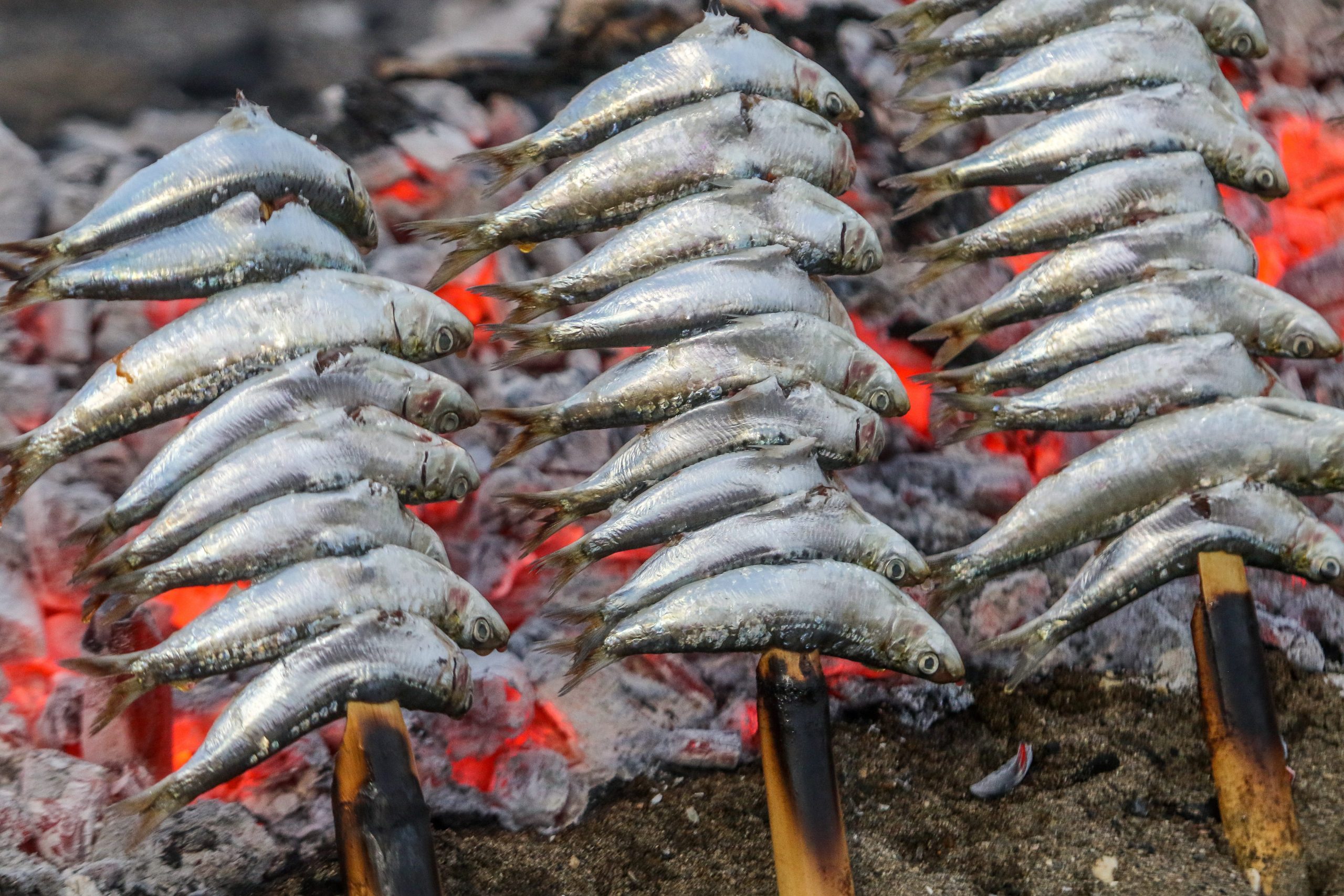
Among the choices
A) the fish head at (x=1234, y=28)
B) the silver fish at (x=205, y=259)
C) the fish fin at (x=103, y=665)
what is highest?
the fish head at (x=1234, y=28)

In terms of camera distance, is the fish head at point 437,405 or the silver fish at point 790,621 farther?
the fish head at point 437,405

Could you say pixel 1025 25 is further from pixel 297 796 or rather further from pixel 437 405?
pixel 297 796

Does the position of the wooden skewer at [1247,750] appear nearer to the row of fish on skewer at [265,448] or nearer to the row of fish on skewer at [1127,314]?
the row of fish on skewer at [1127,314]

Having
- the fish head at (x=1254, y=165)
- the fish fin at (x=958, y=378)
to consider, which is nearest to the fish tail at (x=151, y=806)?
the fish fin at (x=958, y=378)

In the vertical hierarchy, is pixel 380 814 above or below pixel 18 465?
below

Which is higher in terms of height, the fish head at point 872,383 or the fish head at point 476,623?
the fish head at point 872,383

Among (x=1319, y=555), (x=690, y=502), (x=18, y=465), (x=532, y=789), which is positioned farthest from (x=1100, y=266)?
(x=18, y=465)
